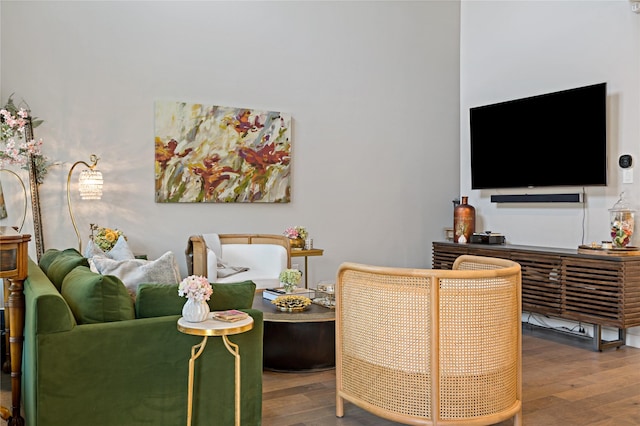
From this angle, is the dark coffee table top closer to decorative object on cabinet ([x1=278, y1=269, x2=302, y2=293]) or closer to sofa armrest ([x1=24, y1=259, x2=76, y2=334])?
decorative object on cabinet ([x1=278, y1=269, x2=302, y2=293])

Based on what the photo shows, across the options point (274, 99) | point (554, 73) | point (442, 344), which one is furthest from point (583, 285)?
point (274, 99)

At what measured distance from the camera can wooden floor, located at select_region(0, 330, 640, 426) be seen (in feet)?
10.5

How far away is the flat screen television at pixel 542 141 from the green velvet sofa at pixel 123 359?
12.6ft

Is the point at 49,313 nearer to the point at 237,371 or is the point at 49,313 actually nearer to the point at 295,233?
the point at 237,371

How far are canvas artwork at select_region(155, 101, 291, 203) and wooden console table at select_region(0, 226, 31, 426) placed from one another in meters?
2.61

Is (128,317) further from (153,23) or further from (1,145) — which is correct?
(153,23)

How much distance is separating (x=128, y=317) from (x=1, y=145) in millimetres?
2842

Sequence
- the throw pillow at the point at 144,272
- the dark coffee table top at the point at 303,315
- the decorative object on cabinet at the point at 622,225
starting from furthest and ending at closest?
the decorative object on cabinet at the point at 622,225, the dark coffee table top at the point at 303,315, the throw pillow at the point at 144,272

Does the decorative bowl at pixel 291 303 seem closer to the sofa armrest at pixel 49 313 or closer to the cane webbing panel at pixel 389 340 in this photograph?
the cane webbing panel at pixel 389 340

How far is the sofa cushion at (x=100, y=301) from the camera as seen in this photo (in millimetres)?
2613

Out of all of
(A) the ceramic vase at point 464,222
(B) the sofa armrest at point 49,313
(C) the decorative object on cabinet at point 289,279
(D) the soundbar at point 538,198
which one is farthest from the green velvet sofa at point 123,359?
(A) the ceramic vase at point 464,222

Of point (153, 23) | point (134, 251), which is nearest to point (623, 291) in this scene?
point (134, 251)

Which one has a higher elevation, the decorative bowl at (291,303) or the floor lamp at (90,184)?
the floor lamp at (90,184)

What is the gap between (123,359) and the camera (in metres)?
2.60
